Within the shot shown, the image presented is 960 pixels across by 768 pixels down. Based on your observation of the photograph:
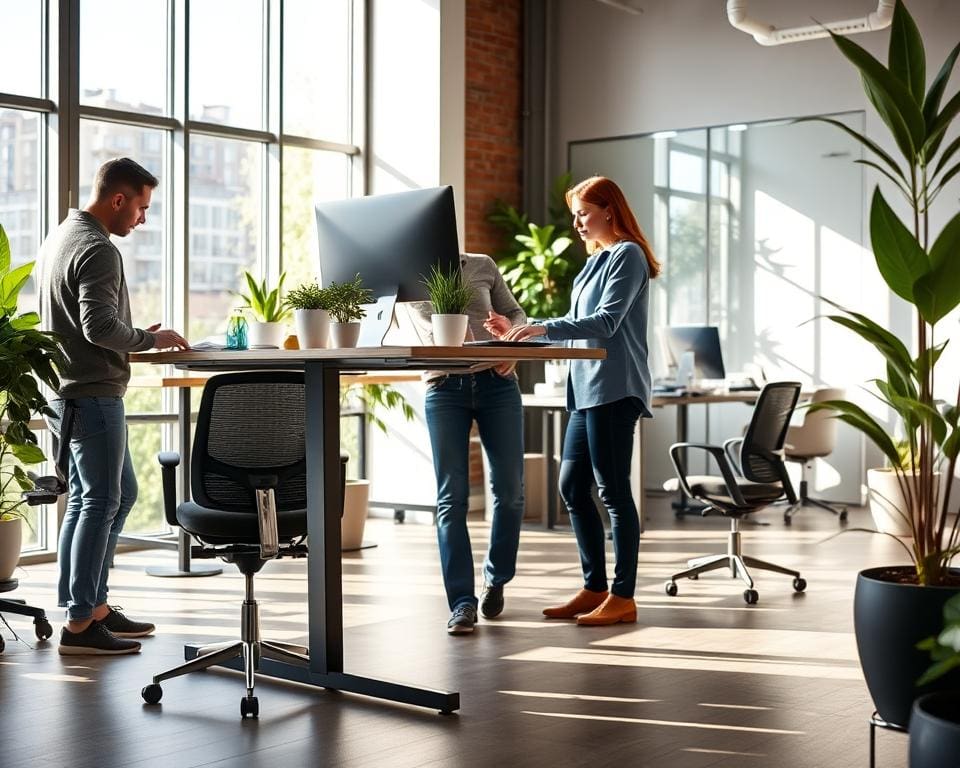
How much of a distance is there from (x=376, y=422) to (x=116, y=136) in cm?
240

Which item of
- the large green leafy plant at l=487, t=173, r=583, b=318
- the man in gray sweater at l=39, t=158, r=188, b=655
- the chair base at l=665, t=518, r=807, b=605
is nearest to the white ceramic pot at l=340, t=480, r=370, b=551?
the chair base at l=665, t=518, r=807, b=605

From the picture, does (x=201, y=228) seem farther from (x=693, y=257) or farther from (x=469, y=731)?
(x=469, y=731)

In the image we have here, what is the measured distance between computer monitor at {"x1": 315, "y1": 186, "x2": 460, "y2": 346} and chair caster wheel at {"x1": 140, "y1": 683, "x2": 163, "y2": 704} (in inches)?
45.4

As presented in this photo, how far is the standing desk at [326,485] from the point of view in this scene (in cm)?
347

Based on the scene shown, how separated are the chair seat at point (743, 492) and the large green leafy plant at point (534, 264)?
12.6ft

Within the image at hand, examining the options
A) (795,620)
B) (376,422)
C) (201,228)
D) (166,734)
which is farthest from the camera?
(376,422)

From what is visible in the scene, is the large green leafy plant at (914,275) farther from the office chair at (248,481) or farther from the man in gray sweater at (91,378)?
the man in gray sweater at (91,378)

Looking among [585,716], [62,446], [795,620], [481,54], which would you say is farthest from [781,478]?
[481,54]

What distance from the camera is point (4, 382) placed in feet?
14.1

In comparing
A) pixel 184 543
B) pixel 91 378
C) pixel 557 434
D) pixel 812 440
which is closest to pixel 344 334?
pixel 91 378

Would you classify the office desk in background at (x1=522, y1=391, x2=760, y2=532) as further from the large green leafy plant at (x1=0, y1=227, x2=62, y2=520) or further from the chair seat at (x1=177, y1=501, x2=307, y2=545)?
the chair seat at (x1=177, y1=501, x2=307, y2=545)

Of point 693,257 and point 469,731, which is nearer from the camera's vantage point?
point 469,731

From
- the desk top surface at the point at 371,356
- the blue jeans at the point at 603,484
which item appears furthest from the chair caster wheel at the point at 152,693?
the blue jeans at the point at 603,484

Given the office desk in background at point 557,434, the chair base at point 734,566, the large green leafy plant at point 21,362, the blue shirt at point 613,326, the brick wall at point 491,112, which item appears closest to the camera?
the large green leafy plant at point 21,362
